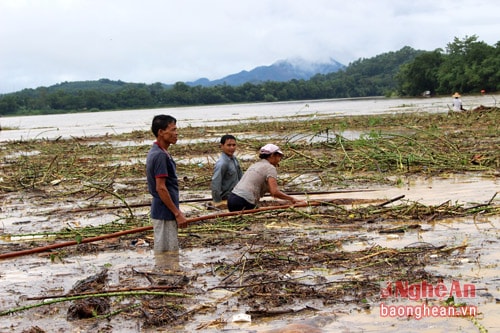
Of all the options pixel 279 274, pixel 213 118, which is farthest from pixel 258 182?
pixel 213 118

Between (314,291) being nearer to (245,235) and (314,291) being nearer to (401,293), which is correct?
(401,293)

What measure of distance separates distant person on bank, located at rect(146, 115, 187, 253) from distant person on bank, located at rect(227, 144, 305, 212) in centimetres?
161

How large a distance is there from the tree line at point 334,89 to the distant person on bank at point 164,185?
222 ft

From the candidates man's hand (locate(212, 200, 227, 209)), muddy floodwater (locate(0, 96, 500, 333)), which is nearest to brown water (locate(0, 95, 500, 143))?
man's hand (locate(212, 200, 227, 209))

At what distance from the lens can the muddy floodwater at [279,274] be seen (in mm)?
4199

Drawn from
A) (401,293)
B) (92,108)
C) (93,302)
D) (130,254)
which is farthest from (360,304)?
(92,108)

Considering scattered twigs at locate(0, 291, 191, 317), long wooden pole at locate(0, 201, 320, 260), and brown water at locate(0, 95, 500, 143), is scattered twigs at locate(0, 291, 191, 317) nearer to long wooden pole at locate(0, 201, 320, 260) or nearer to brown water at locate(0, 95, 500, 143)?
long wooden pole at locate(0, 201, 320, 260)

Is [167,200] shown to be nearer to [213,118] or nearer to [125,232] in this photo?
[125,232]

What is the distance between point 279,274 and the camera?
16.9ft

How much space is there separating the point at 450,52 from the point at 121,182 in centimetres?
8808

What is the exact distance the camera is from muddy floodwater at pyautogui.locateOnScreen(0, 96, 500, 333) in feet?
13.8

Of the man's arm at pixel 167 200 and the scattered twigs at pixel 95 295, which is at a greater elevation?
the man's arm at pixel 167 200

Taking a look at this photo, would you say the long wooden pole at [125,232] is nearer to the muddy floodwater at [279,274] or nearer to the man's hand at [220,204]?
the muddy floodwater at [279,274]

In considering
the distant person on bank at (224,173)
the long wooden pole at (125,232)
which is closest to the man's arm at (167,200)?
the long wooden pole at (125,232)
